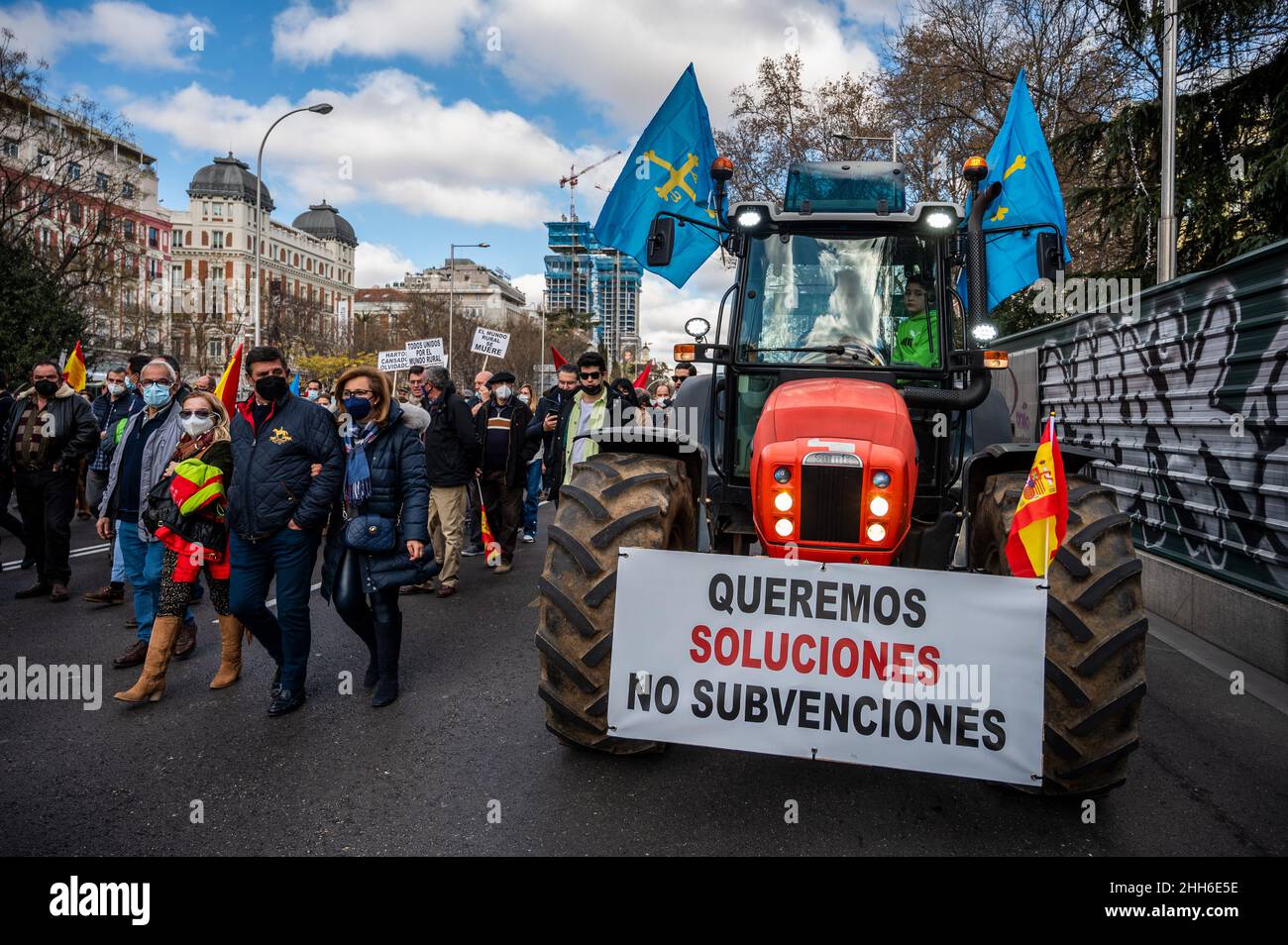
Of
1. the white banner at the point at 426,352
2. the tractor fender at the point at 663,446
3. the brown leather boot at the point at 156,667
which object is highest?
the white banner at the point at 426,352

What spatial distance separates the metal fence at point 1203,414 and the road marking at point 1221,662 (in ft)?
1.76


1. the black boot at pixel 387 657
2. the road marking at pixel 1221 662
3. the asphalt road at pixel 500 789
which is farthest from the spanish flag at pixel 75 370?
the road marking at pixel 1221 662

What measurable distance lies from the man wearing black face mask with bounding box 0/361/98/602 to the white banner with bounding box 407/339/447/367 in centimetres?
862

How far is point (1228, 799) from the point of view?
13.3 ft

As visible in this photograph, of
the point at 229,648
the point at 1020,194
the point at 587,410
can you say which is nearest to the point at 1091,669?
the point at 229,648

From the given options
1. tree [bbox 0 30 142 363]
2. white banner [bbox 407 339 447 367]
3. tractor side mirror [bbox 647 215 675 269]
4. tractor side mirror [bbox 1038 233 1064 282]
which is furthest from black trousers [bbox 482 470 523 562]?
tree [bbox 0 30 142 363]

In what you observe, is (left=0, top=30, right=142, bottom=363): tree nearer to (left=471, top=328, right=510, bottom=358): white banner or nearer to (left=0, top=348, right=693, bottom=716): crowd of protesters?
(left=471, top=328, right=510, bottom=358): white banner

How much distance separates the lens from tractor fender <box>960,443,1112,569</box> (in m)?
4.25

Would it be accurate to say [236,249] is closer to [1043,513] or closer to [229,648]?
[229,648]

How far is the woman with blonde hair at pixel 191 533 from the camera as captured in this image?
17.5 feet

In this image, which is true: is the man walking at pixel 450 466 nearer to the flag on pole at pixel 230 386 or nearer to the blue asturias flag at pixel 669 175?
the flag on pole at pixel 230 386

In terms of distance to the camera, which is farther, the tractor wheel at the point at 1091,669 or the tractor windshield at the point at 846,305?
the tractor windshield at the point at 846,305

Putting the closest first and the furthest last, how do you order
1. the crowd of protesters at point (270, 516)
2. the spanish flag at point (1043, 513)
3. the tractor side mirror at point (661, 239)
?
the spanish flag at point (1043, 513) → the tractor side mirror at point (661, 239) → the crowd of protesters at point (270, 516)
